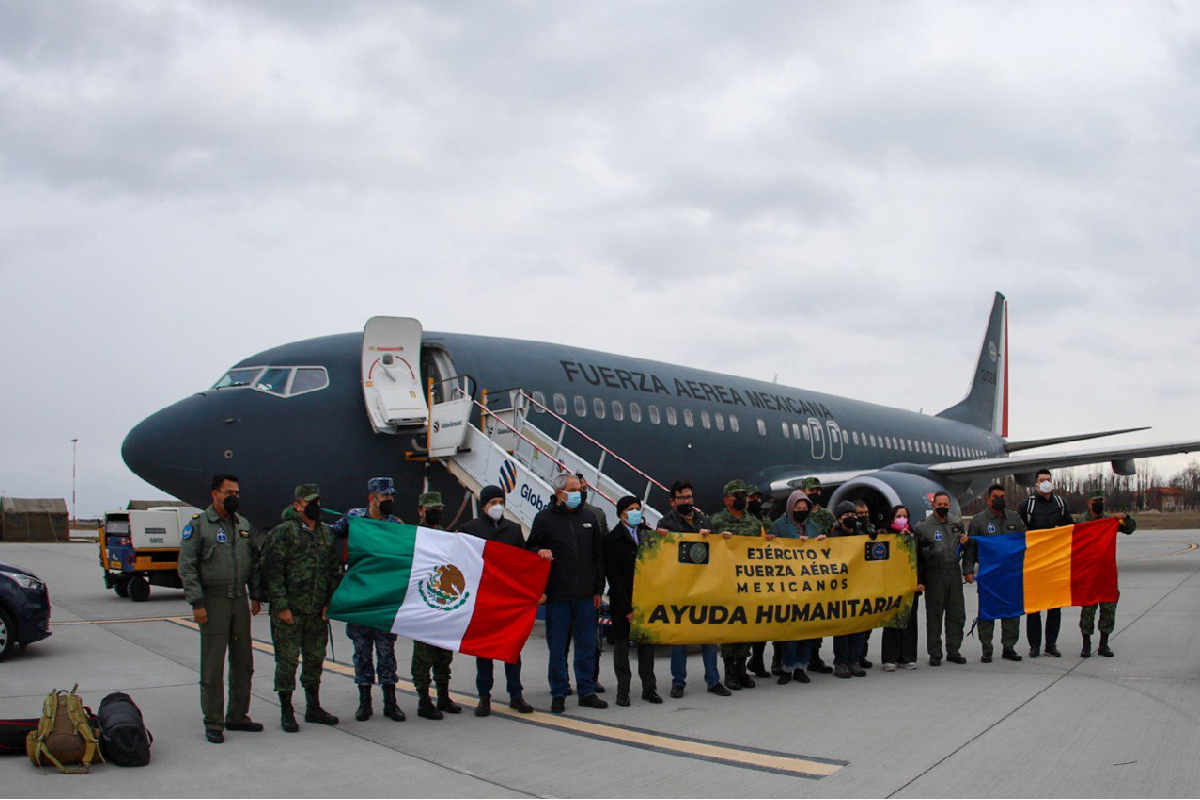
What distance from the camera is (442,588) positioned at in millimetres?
7164

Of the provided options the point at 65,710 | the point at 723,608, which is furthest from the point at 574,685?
the point at 65,710

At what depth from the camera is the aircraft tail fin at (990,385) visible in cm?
3588

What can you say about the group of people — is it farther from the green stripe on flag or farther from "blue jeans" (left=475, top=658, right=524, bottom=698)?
the green stripe on flag

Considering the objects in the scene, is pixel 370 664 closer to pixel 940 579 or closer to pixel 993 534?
pixel 940 579

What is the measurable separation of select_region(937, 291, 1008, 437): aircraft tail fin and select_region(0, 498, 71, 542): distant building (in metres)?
46.2

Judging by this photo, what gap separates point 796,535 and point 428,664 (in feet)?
11.5

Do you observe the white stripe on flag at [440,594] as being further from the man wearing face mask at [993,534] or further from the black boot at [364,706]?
the man wearing face mask at [993,534]

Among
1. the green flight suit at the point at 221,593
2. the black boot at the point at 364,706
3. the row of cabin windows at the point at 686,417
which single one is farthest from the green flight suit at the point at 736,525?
the row of cabin windows at the point at 686,417

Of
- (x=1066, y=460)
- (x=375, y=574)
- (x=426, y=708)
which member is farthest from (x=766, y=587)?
(x=1066, y=460)

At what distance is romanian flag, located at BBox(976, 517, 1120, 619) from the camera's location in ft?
30.8

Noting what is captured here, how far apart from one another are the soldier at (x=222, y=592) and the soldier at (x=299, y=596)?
17cm

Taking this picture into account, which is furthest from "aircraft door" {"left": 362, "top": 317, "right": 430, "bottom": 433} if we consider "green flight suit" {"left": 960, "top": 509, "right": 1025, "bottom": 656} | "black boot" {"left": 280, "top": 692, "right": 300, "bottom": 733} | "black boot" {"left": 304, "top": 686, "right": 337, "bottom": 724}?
"green flight suit" {"left": 960, "top": 509, "right": 1025, "bottom": 656}

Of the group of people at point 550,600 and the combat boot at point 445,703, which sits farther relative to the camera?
the combat boot at point 445,703

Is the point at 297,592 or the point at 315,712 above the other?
the point at 297,592
